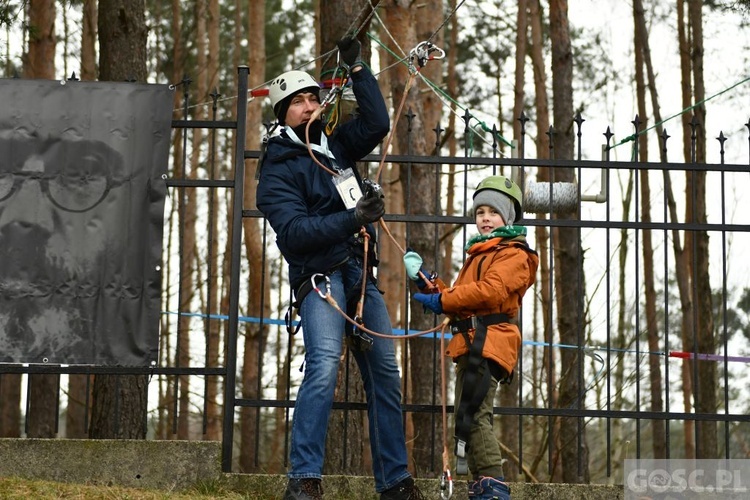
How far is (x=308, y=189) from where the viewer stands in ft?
15.7

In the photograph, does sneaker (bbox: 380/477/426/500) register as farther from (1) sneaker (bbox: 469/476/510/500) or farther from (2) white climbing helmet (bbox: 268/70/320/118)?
(2) white climbing helmet (bbox: 268/70/320/118)

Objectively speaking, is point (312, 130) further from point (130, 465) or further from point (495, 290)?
point (130, 465)

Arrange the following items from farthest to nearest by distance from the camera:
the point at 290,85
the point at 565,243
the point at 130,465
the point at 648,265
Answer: the point at 648,265
the point at 565,243
the point at 130,465
the point at 290,85

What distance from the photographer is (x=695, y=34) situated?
48.7ft

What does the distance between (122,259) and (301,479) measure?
182cm

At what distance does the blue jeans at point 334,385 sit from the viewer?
4.57 metres

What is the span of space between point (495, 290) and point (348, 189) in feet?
2.83

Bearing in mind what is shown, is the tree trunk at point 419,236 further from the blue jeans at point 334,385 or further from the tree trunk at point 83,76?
the tree trunk at point 83,76

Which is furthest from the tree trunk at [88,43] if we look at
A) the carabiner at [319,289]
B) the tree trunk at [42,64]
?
the carabiner at [319,289]

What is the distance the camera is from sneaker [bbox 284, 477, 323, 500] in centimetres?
448

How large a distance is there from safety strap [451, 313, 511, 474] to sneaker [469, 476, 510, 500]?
3.4 inches

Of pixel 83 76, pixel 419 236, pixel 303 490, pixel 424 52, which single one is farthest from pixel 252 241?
pixel 303 490

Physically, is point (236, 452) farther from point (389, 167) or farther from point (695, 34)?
point (695, 34)

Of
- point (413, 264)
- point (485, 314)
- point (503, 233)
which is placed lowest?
point (485, 314)
